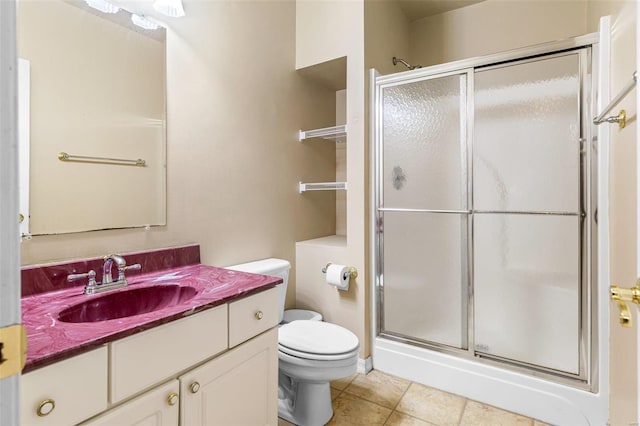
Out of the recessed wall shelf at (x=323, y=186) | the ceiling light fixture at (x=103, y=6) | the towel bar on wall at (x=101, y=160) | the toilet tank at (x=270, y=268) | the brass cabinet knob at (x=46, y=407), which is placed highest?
the ceiling light fixture at (x=103, y=6)

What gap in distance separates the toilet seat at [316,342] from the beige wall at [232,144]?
568 mm

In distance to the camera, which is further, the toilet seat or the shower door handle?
the toilet seat

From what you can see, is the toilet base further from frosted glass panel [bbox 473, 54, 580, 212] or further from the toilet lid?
frosted glass panel [bbox 473, 54, 580, 212]

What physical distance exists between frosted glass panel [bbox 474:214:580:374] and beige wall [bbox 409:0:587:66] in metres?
1.60

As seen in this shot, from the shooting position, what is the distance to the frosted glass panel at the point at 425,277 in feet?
6.67

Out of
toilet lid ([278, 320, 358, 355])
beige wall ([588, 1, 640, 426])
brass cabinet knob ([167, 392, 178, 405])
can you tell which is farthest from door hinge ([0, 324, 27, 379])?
beige wall ([588, 1, 640, 426])

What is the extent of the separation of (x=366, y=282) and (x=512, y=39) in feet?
7.28

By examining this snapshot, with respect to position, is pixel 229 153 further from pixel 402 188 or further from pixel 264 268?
pixel 402 188

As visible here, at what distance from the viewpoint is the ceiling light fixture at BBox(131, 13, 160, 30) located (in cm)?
149

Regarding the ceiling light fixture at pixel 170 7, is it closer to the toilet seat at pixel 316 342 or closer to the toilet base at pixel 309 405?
the toilet seat at pixel 316 342

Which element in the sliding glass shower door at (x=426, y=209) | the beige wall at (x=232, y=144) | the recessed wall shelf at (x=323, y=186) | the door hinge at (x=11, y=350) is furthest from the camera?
the recessed wall shelf at (x=323, y=186)

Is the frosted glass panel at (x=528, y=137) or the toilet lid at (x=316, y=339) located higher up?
the frosted glass panel at (x=528, y=137)

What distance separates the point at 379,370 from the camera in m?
2.21

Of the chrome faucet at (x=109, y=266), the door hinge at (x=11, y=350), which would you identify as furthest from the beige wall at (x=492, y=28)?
the door hinge at (x=11, y=350)
